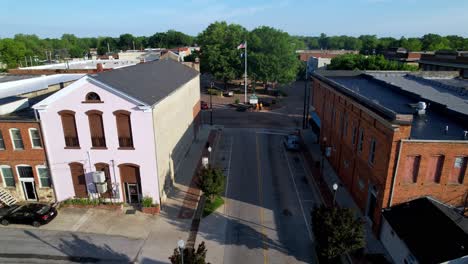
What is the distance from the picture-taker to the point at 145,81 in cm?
2698

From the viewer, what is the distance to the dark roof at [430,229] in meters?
14.7

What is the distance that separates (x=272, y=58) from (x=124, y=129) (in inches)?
2048

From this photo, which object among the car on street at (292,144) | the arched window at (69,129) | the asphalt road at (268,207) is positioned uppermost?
the arched window at (69,129)

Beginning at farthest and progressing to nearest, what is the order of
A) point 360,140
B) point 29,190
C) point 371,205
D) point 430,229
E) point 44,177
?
point 29,190 → point 44,177 → point 360,140 → point 371,205 → point 430,229

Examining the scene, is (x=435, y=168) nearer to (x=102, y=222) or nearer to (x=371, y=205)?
(x=371, y=205)

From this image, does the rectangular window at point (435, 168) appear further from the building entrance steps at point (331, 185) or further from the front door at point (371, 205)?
the building entrance steps at point (331, 185)

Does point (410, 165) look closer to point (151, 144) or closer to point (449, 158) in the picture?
point (449, 158)

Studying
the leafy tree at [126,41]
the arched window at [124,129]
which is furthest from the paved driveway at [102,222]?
the leafy tree at [126,41]

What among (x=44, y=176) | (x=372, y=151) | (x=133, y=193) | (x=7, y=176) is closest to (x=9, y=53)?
(x=7, y=176)

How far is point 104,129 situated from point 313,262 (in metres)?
17.0

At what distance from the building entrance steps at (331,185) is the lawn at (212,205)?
9019 millimetres

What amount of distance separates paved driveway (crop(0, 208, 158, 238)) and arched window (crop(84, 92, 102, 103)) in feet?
28.1

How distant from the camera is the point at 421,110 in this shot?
22.4 metres

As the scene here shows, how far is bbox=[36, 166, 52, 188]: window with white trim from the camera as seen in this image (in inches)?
947
